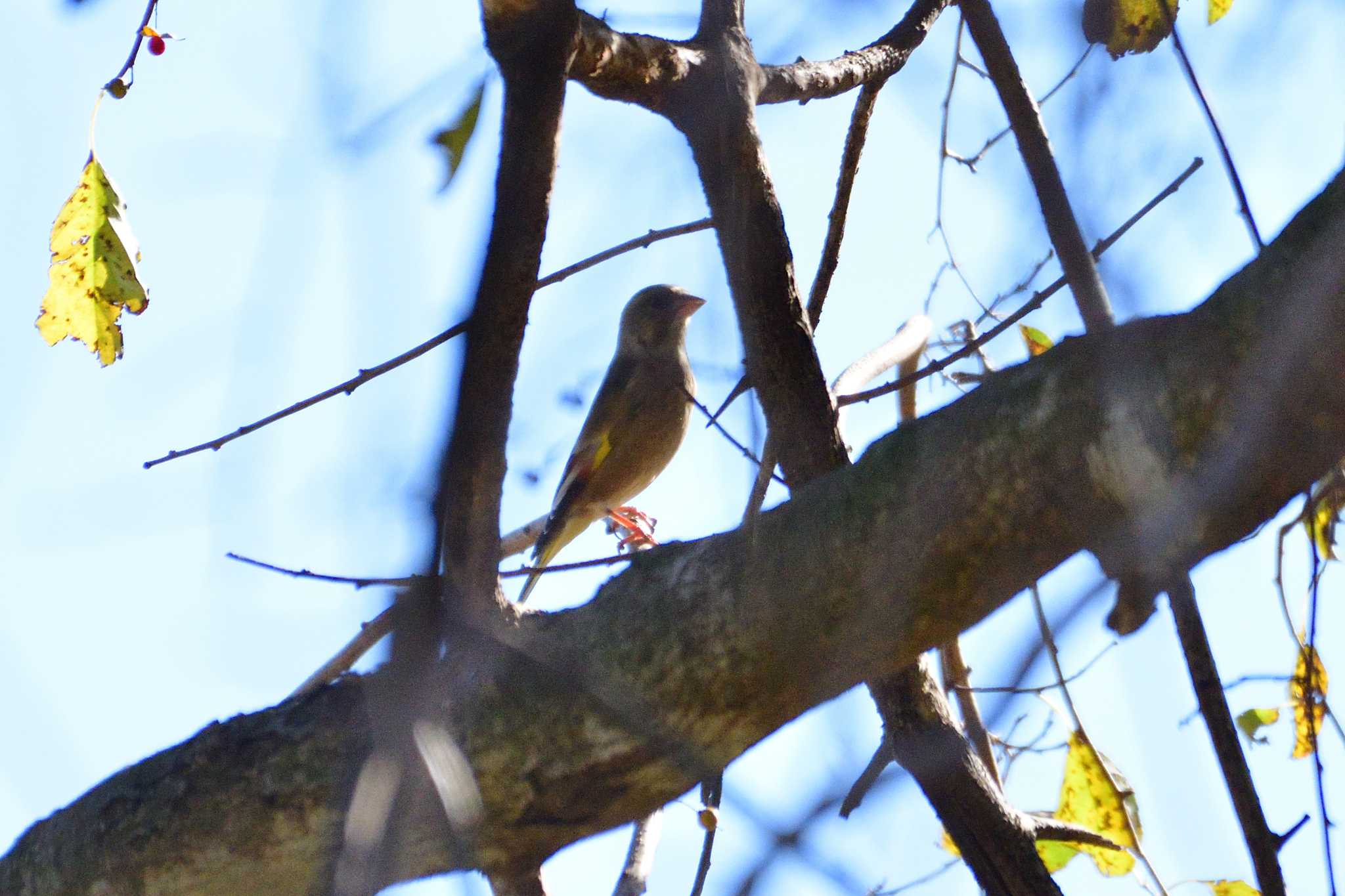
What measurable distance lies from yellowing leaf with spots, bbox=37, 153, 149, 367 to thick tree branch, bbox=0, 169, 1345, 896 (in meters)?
0.99

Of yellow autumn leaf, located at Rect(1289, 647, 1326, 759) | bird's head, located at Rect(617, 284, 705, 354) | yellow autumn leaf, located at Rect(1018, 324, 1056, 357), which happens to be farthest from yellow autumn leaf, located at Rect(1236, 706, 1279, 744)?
bird's head, located at Rect(617, 284, 705, 354)

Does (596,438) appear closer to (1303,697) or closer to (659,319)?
(659,319)

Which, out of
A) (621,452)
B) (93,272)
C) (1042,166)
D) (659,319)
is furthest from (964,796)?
(659,319)

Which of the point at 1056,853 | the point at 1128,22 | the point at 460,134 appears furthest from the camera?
the point at 1056,853

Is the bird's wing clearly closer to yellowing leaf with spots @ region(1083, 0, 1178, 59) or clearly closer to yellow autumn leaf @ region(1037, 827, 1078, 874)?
yellow autumn leaf @ region(1037, 827, 1078, 874)

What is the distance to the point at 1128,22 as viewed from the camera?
121 inches

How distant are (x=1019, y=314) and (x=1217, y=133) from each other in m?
0.48

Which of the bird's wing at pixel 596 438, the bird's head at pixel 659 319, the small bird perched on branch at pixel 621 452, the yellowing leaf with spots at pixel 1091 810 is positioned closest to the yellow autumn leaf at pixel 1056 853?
the yellowing leaf with spots at pixel 1091 810

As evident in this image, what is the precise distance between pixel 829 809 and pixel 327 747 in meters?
1.24

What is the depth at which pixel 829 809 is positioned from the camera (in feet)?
4.49

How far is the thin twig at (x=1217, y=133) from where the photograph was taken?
5.75 ft

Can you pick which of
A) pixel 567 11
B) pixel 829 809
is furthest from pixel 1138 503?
pixel 567 11

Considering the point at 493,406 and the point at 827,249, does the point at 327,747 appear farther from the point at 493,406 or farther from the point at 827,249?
the point at 827,249

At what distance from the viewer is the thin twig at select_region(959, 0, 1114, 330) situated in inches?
67.7
